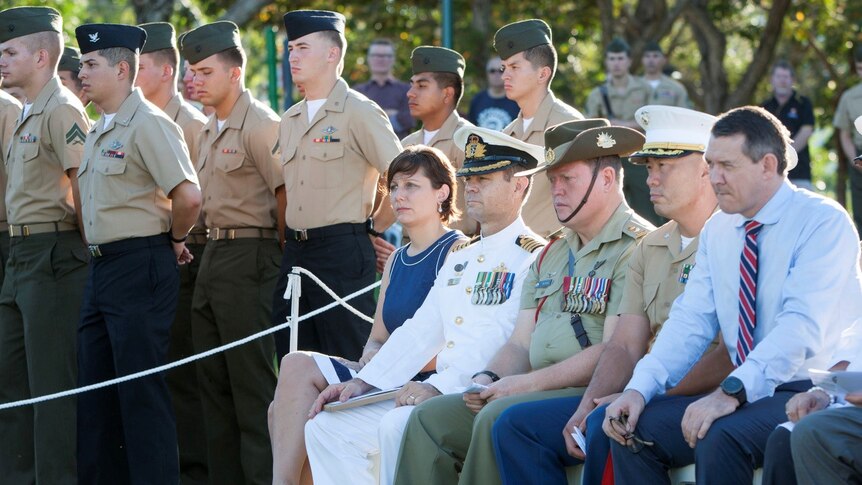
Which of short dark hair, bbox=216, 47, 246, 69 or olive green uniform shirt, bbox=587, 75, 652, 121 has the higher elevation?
short dark hair, bbox=216, 47, 246, 69

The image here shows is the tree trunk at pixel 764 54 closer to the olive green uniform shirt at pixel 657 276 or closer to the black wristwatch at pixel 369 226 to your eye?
the black wristwatch at pixel 369 226

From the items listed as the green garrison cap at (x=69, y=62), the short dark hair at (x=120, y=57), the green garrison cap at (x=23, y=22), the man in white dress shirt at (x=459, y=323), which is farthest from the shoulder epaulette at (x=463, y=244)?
the green garrison cap at (x=69, y=62)

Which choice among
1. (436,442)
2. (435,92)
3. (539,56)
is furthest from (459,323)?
(435,92)

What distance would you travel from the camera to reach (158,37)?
808 cm

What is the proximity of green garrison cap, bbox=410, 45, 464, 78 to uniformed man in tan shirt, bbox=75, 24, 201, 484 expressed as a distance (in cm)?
165

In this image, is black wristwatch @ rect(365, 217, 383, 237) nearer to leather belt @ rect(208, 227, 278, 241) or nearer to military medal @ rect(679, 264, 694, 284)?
leather belt @ rect(208, 227, 278, 241)

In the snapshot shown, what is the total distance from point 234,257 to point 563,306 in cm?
258

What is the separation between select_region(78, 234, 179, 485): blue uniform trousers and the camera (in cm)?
674

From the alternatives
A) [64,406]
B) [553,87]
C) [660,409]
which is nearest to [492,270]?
[660,409]

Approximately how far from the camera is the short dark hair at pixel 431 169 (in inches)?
244

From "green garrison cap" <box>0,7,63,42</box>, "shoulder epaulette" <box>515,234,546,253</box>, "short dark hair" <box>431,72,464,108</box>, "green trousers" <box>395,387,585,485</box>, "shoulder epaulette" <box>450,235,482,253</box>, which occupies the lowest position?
"green trousers" <box>395,387,585,485</box>

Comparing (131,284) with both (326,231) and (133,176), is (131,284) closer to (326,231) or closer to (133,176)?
(133,176)

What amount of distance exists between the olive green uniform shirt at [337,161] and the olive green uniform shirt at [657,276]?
2.30 m

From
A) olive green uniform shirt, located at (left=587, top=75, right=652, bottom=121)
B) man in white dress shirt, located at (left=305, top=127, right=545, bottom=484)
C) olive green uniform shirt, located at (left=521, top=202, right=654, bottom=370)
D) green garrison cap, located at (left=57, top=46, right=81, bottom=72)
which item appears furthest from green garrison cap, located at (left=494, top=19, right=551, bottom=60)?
olive green uniform shirt, located at (left=587, top=75, right=652, bottom=121)
